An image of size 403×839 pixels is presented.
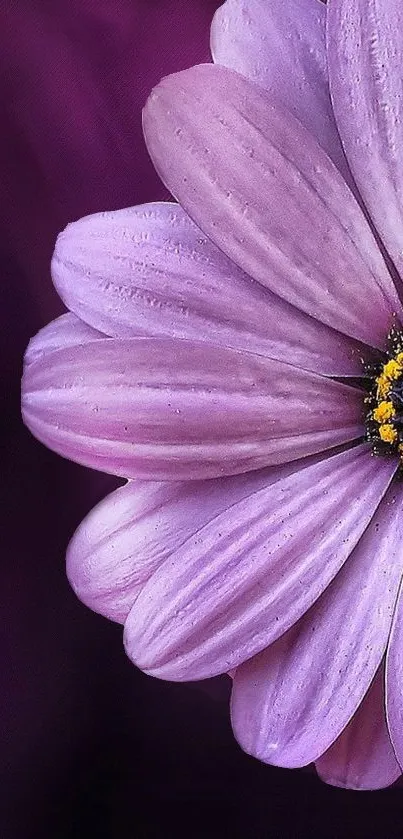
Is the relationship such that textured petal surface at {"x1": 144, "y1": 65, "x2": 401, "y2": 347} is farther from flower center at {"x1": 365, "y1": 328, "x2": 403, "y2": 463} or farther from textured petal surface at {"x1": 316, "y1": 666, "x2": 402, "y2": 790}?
textured petal surface at {"x1": 316, "y1": 666, "x2": 402, "y2": 790}

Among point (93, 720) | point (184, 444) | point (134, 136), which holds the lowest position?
point (93, 720)

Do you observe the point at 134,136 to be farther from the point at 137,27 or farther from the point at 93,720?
the point at 93,720

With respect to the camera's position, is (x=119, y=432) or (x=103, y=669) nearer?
(x=119, y=432)

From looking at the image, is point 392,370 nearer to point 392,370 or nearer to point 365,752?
point 392,370

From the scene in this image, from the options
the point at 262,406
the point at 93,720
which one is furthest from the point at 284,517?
the point at 93,720

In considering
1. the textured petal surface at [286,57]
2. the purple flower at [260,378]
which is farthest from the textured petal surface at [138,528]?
the textured petal surface at [286,57]

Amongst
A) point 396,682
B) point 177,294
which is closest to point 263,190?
point 177,294
